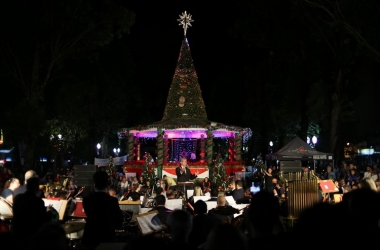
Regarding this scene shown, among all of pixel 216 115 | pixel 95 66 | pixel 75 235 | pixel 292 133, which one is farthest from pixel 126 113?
pixel 75 235

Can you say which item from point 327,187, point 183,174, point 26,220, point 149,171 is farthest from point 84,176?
point 26,220

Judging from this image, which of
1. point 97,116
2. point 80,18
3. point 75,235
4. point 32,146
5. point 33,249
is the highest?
Result: point 80,18

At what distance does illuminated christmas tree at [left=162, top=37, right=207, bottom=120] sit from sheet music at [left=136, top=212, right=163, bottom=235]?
74.2 ft

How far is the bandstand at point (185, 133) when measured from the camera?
1204 inches

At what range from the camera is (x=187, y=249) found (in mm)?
4281

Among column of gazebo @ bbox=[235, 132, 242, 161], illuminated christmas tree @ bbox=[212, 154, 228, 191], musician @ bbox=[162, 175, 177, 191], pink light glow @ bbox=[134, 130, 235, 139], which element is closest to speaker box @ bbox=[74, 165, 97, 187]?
musician @ bbox=[162, 175, 177, 191]

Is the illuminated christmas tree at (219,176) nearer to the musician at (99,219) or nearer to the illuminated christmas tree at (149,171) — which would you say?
the illuminated christmas tree at (149,171)

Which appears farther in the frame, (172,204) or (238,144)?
(238,144)

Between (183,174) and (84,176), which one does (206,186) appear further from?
(84,176)

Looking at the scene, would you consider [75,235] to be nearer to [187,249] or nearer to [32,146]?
[187,249]

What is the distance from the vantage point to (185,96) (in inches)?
1314

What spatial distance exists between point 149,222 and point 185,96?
922 inches

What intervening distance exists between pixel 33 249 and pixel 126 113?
4756 cm

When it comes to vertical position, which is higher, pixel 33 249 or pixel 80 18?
pixel 80 18
